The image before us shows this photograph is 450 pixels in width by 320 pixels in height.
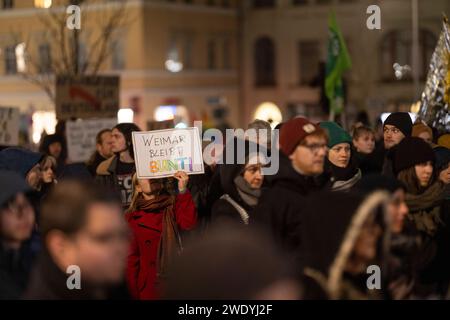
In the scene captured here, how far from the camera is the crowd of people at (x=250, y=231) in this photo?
158 inches

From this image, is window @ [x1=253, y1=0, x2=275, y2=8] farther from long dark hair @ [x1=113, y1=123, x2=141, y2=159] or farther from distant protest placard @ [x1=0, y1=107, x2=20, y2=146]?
long dark hair @ [x1=113, y1=123, x2=141, y2=159]

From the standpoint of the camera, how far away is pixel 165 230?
9.16 meters

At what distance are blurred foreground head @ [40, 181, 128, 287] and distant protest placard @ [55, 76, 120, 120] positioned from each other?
16.6m

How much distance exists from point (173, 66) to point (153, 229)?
44.0 meters

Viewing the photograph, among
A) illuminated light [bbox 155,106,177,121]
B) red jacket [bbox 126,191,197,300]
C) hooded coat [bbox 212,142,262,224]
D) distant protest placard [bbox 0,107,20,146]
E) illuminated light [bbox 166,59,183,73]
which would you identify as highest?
illuminated light [bbox 166,59,183,73]

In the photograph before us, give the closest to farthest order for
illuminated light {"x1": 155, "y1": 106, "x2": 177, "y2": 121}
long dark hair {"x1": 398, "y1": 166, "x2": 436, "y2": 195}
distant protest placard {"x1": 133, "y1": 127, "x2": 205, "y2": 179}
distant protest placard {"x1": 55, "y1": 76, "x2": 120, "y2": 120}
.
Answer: long dark hair {"x1": 398, "y1": 166, "x2": 436, "y2": 195} < distant protest placard {"x1": 133, "y1": 127, "x2": 205, "y2": 179} < distant protest placard {"x1": 55, "y1": 76, "x2": 120, "y2": 120} < illuminated light {"x1": 155, "y1": 106, "x2": 177, "y2": 121}

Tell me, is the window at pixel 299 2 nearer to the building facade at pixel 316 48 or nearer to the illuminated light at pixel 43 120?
the building facade at pixel 316 48

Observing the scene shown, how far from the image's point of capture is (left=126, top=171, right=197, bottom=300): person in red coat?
29.7 ft

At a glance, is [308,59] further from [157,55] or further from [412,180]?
[412,180]

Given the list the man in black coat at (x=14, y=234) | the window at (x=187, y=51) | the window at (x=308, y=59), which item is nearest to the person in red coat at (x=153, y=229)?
the man in black coat at (x=14, y=234)

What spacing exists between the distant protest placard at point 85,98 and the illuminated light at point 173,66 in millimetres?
30849

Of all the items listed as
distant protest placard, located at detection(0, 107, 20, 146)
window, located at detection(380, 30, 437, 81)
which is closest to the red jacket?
distant protest placard, located at detection(0, 107, 20, 146)

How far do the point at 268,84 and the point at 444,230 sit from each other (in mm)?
51274
